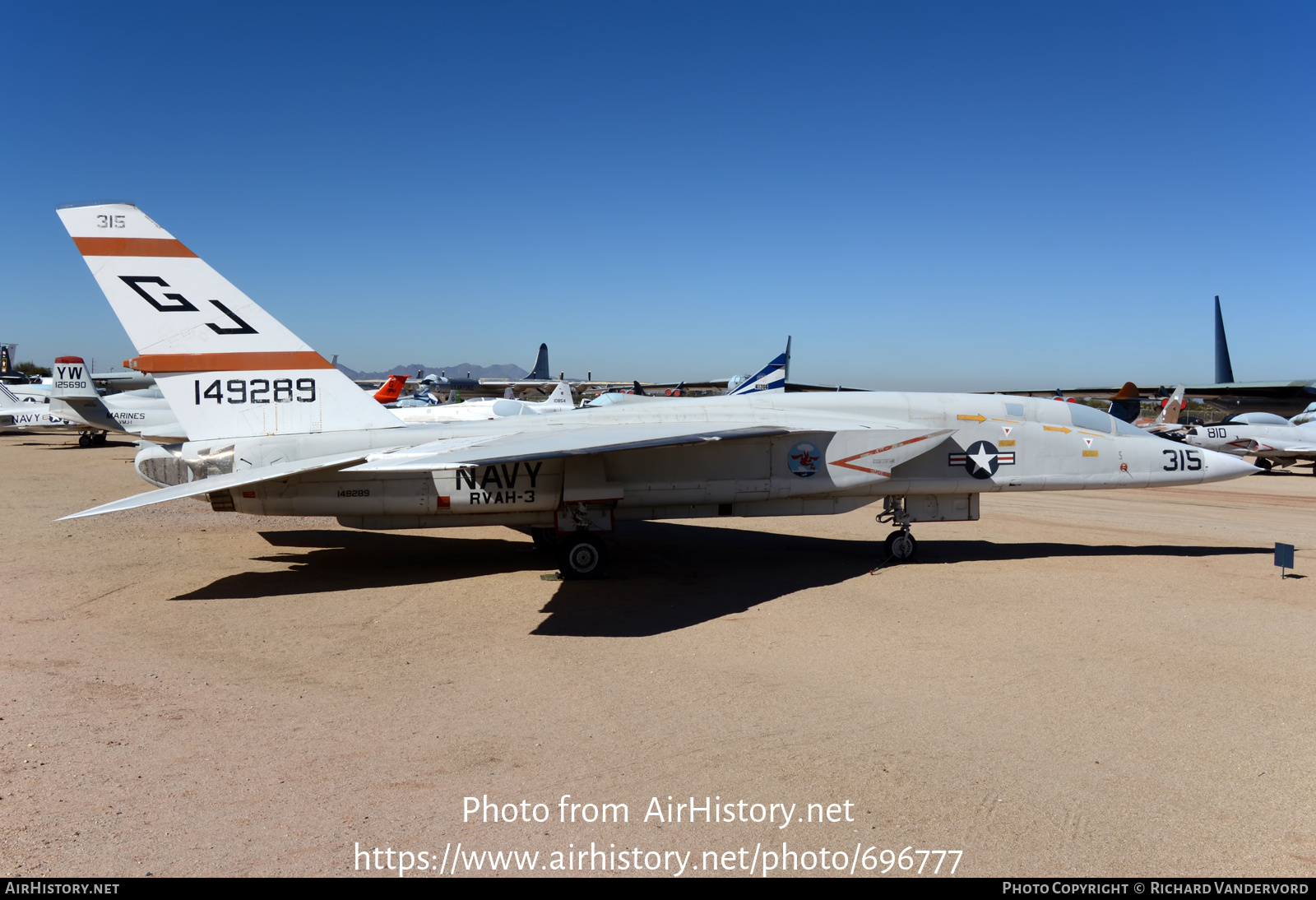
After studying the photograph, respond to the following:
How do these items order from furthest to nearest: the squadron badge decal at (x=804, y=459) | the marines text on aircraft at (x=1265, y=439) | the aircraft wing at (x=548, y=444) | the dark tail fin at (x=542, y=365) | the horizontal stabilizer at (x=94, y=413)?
the dark tail fin at (x=542, y=365)
the horizontal stabilizer at (x=94, y=413)
the marines text on aircraft at (x=1265, y=439)
the squadron badge decal at (x=804, y=459)
the aircraft wing at (x=548, y=444)

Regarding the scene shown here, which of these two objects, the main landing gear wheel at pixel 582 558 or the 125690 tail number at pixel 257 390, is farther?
the main landing gear wheel at pixel 582 558

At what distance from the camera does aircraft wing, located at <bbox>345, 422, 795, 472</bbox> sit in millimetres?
8172

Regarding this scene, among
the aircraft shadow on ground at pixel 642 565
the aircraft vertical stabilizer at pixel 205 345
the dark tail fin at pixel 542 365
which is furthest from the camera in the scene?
the dark tail fin at pixel 542 365

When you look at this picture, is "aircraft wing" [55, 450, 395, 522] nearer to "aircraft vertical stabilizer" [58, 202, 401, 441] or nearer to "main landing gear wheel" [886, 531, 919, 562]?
"aircraft vertical stabilizer" [58, 202, 401, 441]

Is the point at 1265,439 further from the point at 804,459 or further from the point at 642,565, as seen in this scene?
the point at 642,565

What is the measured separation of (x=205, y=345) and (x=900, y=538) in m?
10.0

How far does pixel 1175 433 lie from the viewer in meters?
29.2

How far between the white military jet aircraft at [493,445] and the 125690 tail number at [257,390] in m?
0.02

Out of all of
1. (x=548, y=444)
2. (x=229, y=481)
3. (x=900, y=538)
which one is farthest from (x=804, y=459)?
(x=229, y=481)

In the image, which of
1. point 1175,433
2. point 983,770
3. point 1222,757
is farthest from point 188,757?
point 1175,433

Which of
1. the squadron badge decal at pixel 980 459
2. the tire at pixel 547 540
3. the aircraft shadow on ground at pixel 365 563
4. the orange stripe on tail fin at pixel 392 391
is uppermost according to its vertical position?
the orange stripe on tail fin at pixel 392 391

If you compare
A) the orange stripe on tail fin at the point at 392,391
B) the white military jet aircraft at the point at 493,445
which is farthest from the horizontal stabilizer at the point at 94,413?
the white military jet aircraft at the point at 493,445

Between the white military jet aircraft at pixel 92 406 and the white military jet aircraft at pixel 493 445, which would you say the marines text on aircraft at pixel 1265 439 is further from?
the white military jet aircraft at pixel 92 406

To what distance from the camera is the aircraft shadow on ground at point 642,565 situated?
29.0 feet
